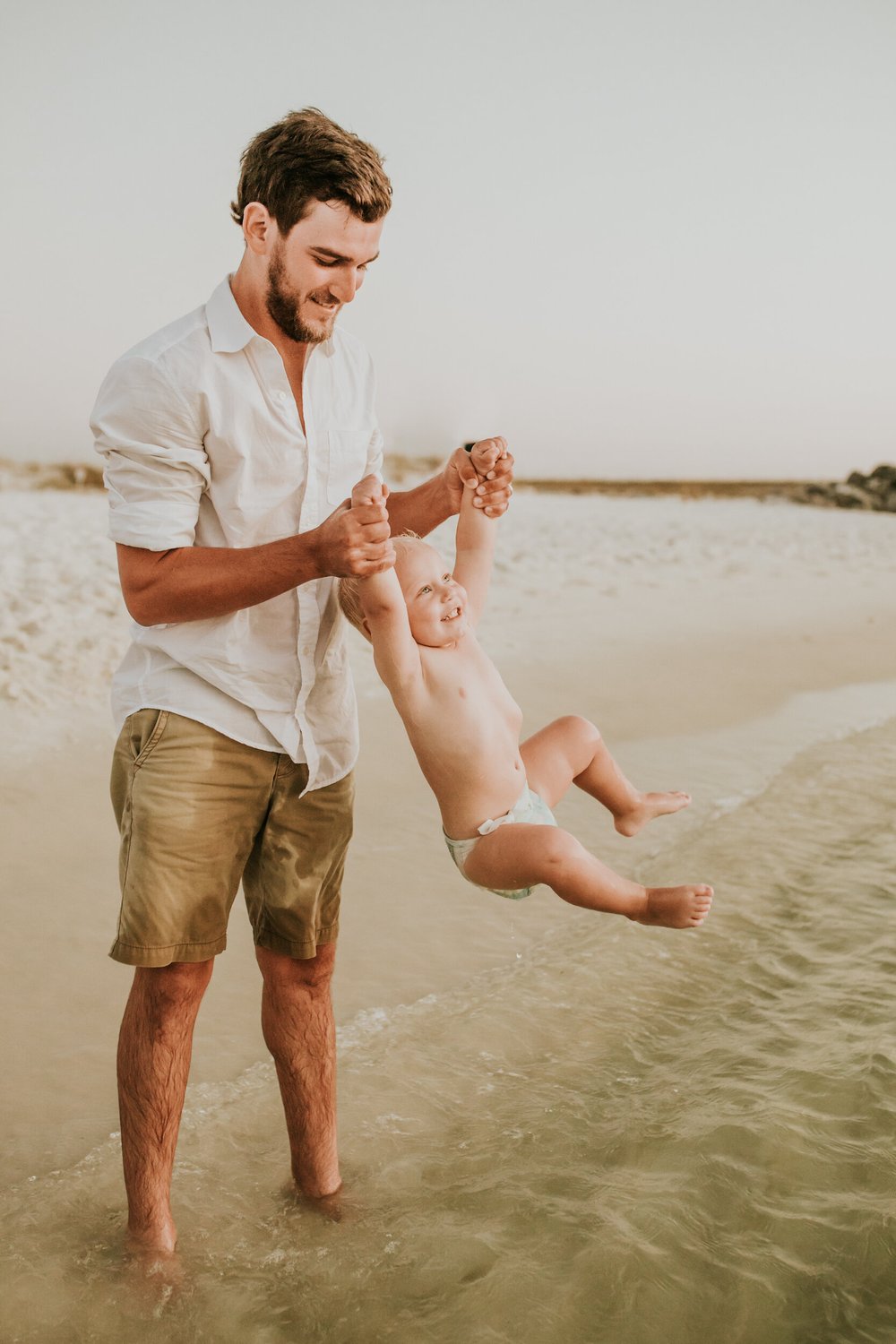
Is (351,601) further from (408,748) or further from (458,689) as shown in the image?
(408,748)

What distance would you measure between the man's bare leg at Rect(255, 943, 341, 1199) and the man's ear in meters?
1.53

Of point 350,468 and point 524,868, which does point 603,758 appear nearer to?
point 524,868

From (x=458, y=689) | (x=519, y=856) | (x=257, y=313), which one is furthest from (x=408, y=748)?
(x=257, y=313)

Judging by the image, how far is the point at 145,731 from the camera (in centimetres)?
252

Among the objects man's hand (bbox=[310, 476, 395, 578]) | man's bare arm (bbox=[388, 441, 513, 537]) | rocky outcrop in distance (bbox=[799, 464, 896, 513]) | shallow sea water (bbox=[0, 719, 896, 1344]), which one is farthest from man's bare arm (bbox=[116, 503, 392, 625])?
rocky outcrop in distance (bbox=[799, 464, 896, 513])

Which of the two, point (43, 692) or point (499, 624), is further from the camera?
point (499, 624)

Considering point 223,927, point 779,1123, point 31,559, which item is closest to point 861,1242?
point 779,1123

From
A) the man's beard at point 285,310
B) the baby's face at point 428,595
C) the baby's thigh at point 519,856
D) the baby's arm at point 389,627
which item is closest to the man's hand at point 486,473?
the baby's face at point 428,595

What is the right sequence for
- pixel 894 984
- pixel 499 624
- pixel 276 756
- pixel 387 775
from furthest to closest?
pixel 499 624 < pixel 387 775 < pixel 894 984 < pixel 276 756

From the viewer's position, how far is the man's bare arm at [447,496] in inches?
111

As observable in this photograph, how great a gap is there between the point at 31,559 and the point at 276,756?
8183 mm

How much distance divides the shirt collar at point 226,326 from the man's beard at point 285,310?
56 mm

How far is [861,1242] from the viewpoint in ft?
9.90

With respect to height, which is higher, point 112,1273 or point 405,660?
point 405,660
